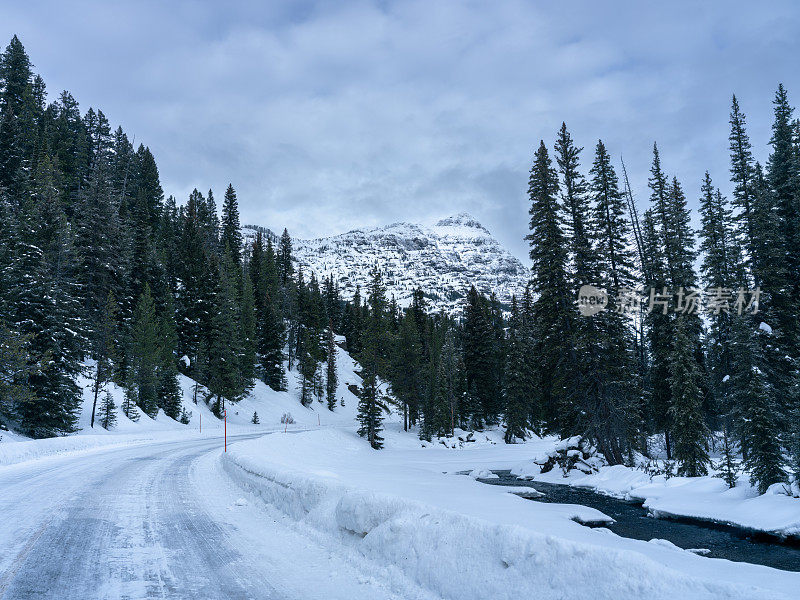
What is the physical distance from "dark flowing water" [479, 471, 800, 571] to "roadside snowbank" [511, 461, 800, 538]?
0.42 metres

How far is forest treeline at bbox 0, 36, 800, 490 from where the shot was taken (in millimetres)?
22203

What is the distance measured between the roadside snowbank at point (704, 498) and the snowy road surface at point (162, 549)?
13116mm

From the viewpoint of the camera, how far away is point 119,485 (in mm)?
12836

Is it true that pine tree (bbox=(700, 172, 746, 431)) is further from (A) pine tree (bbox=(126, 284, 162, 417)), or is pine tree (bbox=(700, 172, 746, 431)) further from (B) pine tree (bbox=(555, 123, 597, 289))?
(A) pine tree (bbox=(126, 284, 162, 417))

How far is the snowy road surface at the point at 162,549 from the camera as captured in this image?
19.0 feet

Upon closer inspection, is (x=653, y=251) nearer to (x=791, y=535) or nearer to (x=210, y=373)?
(x=791, y=535)

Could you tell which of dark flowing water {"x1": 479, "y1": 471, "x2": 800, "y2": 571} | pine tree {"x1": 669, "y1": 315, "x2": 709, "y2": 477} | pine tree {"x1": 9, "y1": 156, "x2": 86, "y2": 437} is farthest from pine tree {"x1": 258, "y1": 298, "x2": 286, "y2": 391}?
pine tree {"x1": 669, "y1": 315, "x2": 709, "y2": 477}

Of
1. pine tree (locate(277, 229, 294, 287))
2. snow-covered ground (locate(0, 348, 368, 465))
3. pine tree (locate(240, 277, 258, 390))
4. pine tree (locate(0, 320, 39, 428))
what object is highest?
pine tree (locate(277, 229, 294, 287))

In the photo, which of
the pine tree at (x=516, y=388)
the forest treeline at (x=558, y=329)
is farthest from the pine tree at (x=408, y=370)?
the pine tree at (x=516, y=388)

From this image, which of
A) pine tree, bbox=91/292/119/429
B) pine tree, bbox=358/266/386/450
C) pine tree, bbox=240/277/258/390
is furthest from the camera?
pine tree, bbox=240/277/258/390

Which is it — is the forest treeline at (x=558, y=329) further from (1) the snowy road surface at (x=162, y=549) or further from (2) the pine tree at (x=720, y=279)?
(1) the snowy road surface at (x=162, y=549)

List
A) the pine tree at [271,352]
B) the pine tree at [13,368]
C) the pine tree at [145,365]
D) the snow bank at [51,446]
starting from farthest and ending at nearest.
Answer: the pine tree at [271,352], the pine tree at [145,365], the pine tree at [13,368], the snow bank at [51,446]

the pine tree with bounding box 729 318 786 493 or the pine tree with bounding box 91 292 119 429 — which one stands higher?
the pine tree with bounding box 91 292 119 429

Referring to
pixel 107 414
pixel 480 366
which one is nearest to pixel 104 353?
pixel 107 414
